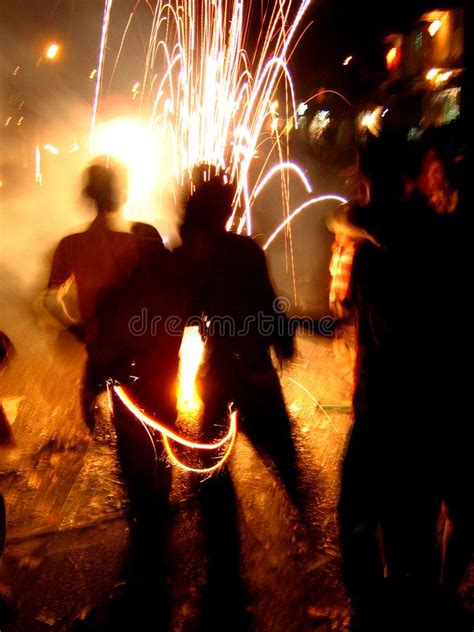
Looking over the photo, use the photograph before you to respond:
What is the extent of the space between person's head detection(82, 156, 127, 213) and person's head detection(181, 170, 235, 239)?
64 centimetres

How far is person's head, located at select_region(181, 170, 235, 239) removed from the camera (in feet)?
10.1

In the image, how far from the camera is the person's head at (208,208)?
3.06 m

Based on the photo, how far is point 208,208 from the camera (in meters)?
3.08

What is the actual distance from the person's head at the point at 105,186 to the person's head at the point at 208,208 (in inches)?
25.3

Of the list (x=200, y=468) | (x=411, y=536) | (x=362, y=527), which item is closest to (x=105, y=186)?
(x=200, y=468)

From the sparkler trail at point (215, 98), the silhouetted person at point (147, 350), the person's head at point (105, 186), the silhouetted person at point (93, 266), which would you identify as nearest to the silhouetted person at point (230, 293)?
the silhouetted person at point (147, 350)

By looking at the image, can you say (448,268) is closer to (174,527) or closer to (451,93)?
(174,527)

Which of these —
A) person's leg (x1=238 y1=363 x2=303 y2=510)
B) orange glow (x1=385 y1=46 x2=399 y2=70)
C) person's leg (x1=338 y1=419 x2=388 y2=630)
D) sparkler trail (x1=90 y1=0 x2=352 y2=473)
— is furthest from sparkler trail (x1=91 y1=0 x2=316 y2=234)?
person's leg (x1=338 y1=419 x2=388 y2=630)

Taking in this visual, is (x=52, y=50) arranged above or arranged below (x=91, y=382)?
above

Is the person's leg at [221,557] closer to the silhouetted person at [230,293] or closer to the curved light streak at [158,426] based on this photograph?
the curved light streak at [158,426]

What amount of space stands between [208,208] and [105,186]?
87 centimetres

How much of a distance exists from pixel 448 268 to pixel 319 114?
13.3m

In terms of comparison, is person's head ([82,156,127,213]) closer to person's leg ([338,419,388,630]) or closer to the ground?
the ground

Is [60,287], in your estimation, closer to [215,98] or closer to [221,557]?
[221,557]
